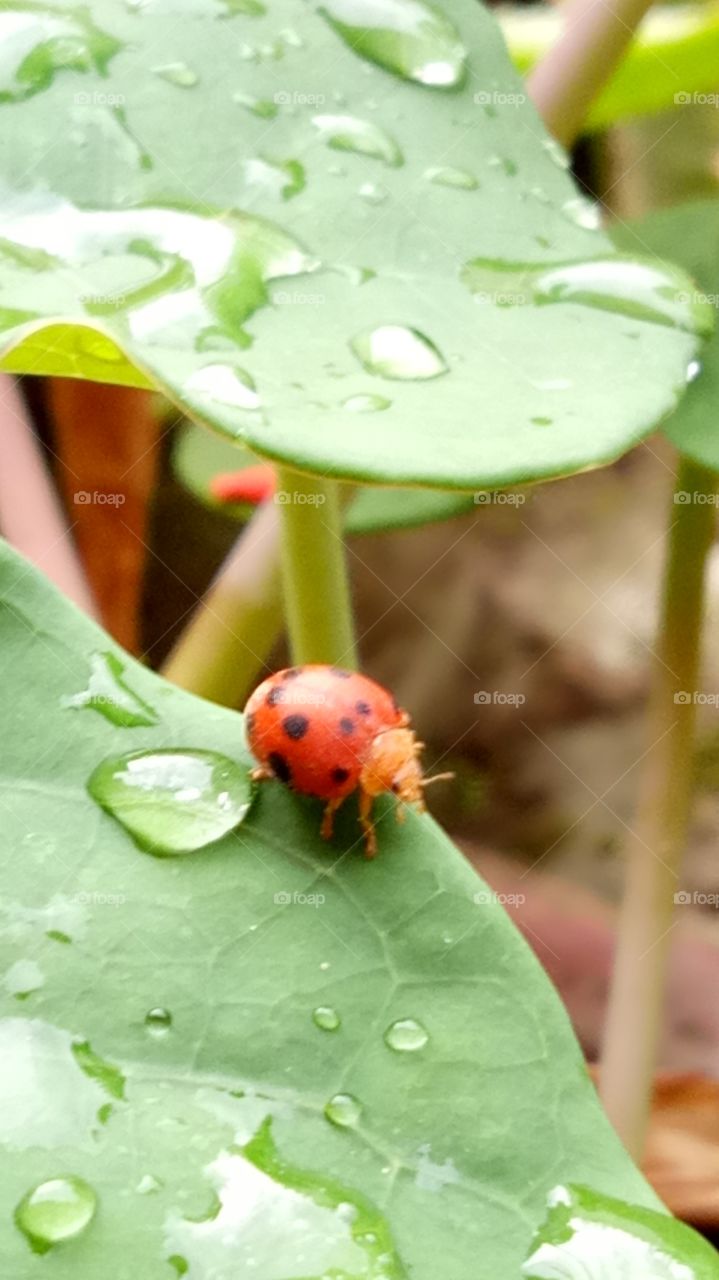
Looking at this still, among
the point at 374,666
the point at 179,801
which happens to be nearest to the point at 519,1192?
the point at 179,801

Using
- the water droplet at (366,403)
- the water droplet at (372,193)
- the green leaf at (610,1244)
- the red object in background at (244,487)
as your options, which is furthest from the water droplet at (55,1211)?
the red object in background at (244,487)

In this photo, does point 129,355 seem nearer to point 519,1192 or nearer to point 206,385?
point 206,385

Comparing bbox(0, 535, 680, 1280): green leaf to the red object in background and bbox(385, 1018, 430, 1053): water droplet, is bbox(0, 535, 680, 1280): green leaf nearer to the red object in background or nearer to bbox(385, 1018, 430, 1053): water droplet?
bbox(385, 1018, 430, 1053): water droplet

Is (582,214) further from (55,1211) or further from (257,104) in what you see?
(55,1211)

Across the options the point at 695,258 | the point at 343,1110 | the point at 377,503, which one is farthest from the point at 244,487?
the point at 343,1110

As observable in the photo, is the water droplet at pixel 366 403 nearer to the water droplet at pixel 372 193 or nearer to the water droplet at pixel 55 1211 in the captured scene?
the water droplet at pixel 372 193

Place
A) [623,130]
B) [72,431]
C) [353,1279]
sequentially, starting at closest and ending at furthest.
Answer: [353,1279]
[72,431]
[623,130]
